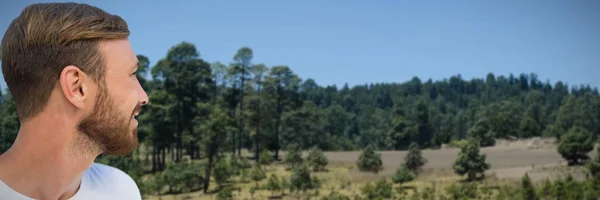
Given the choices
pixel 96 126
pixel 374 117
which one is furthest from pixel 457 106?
pixel 96 126

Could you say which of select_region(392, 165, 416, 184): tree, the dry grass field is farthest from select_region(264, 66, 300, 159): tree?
select_region(392, 165, 416, 184): tree

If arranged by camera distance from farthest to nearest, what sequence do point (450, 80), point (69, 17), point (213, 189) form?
point (450, 80) < point (213, 189) < point (69, 17)

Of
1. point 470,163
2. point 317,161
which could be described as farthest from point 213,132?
point 470,163

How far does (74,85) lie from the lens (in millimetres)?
531

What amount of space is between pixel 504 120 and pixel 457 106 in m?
16.6

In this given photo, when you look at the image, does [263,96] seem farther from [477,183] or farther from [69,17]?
[69,17]

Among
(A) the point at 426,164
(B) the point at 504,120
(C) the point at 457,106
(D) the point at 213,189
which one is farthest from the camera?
(C) the point at 457,106

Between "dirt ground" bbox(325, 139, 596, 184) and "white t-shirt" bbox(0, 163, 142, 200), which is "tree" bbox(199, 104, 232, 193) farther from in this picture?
"white t-shirt" bbox(0, 163, 142, 200)

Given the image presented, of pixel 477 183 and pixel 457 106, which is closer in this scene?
pixel 477 183

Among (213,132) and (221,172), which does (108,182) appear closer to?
(221,172)

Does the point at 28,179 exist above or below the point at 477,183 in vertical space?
above

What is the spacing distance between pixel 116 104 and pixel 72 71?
0.17ft

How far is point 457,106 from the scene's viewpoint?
39.5 metres

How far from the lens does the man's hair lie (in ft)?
1.72
